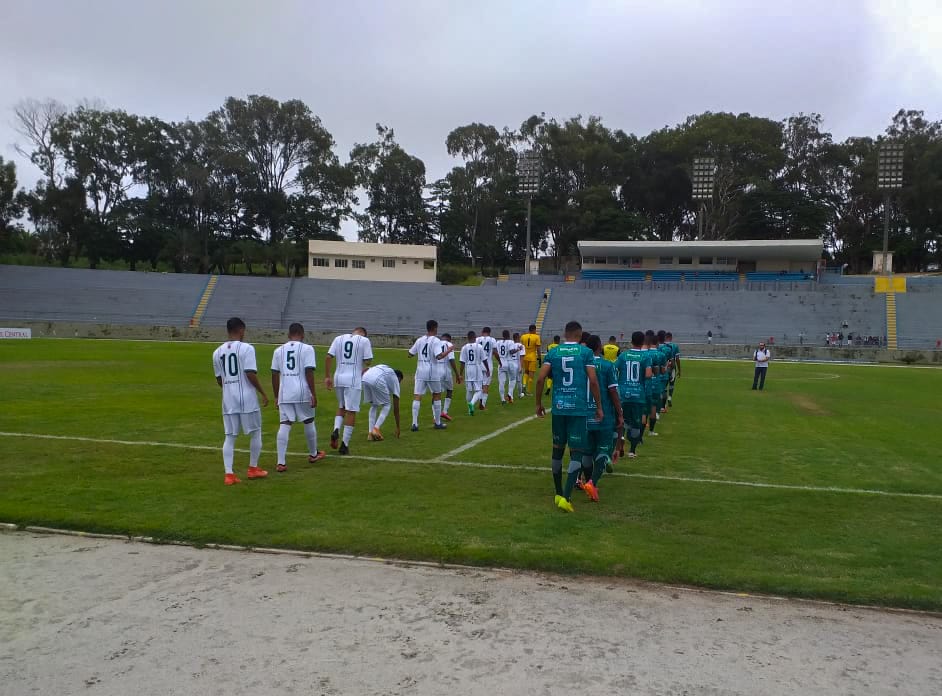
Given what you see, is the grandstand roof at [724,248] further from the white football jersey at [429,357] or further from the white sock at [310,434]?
the white sock at [310,434]

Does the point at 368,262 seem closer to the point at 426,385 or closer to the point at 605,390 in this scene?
the point at 426,385

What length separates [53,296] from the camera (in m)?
53.1

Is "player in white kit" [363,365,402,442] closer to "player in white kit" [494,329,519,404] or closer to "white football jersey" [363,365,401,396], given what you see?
"white football jersey" [363,365,401,396]

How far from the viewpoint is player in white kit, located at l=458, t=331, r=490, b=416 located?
1519 centimetres

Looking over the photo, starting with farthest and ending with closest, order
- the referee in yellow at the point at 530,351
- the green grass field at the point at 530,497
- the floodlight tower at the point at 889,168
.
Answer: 1. the floodlight tower at the point at 889,168
2. the referee in yellow at the point at 530,351
3. the green grass field at the point at 530,497

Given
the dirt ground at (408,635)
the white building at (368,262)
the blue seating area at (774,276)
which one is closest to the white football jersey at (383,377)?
the dirt ground at (408,635)

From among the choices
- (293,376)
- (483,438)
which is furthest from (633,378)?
(293,376)

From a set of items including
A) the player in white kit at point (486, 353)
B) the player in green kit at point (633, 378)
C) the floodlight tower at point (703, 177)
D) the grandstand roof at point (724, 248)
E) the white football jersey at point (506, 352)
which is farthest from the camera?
the floodlight tower at point (703, 177)

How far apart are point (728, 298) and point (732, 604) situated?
52.9m

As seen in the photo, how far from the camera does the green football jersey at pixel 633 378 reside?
977 centimetres

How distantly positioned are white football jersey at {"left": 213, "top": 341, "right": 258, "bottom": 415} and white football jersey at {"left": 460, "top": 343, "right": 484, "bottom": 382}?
757 centimetres

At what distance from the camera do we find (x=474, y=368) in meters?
15.3

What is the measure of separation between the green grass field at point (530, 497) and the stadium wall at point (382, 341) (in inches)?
1061

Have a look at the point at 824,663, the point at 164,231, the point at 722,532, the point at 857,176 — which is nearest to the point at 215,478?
the point at 722,532
